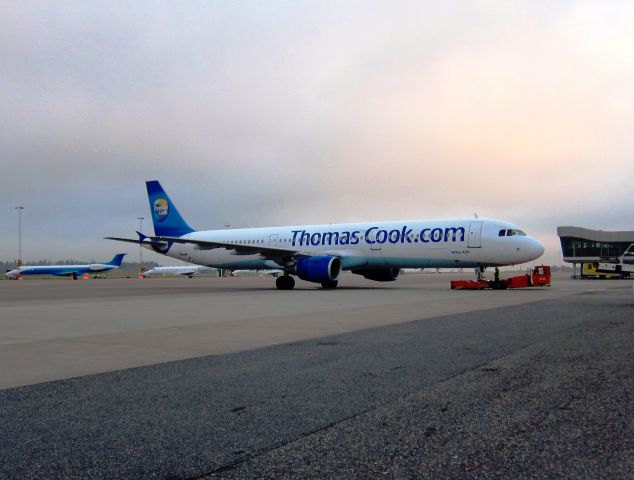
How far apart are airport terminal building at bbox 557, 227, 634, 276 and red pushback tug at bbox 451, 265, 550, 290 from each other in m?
38.8

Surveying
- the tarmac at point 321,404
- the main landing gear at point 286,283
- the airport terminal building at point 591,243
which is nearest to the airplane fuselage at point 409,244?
the main landing gear at point 286,283

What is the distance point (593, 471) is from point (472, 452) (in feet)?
2.21

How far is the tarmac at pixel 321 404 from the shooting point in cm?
339

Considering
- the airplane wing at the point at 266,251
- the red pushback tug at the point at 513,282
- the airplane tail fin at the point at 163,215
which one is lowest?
the red pushback tug at the point at 513,282

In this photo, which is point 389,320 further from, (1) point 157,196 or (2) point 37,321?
(1) point 157,196

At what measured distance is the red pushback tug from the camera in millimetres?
27062

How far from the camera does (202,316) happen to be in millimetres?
13586

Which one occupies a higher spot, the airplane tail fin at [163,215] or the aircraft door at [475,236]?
the airplane tail fin at [163,215]

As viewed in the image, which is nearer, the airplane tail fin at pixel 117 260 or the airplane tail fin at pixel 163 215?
the airplane tail fin at pixel 163 215

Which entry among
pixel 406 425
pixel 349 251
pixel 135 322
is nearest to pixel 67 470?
pixel 406 425

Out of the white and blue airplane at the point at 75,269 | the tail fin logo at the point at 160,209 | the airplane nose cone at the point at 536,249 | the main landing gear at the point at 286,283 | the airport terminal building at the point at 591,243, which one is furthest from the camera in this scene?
the white and blue airplane at the point at 75,269

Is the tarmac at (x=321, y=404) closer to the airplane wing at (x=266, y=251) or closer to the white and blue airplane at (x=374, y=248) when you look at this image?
the white and blue airplane at (x=374, y=248)

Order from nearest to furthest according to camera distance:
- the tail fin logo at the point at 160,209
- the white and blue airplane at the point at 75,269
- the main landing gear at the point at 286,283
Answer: the main landing gear at the point at 286,283 < the tail fin logo at the point at 160,209 < the white and blue airplane at the point at 75,269

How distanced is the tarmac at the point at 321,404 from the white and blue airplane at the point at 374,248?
16380 millimetres
